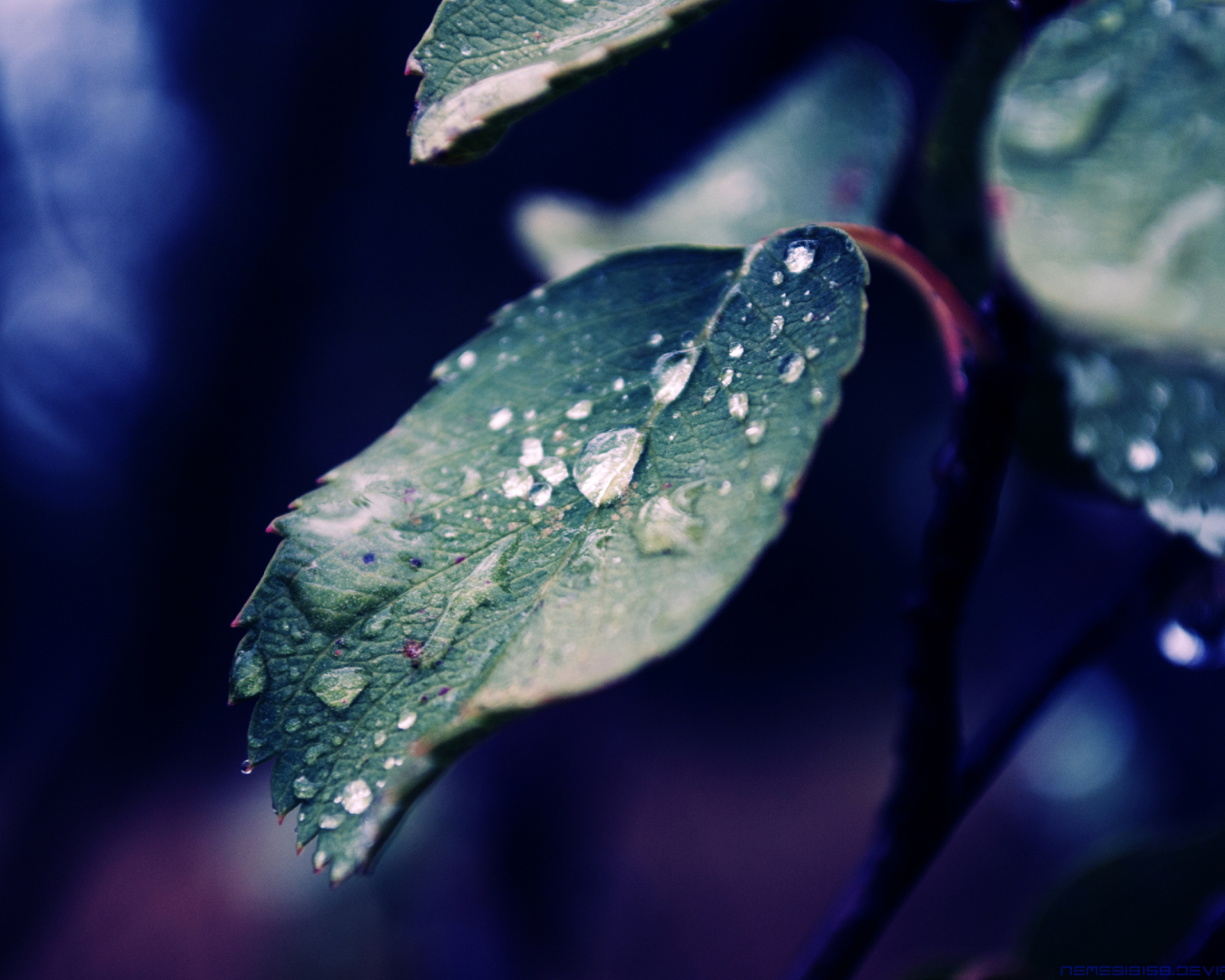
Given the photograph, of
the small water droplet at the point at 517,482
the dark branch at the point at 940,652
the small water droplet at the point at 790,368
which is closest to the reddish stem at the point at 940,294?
the dark branch at the point at 940,652

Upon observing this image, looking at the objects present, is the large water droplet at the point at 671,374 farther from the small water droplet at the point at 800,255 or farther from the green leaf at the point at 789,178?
the green leaf at the point at 789,178

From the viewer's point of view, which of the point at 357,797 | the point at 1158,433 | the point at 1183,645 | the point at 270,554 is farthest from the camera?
the point at 270,554

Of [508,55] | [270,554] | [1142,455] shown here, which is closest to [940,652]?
[1142,455]

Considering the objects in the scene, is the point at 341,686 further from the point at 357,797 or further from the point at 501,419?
the point at 501,419

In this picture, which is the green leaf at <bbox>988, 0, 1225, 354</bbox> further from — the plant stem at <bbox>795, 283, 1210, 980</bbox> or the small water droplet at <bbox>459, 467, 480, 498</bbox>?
the small water droplet at <bbox>459, 467, 480, 498</bbox>

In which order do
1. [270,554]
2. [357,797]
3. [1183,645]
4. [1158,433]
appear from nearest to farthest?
1. [357,797]
2. [1158,433]
3. [1183,645]
4. [270,554]

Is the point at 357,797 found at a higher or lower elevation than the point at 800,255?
lower

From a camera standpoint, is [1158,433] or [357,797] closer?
[357,797]

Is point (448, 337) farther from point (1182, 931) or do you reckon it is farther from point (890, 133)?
point (1182, 931)

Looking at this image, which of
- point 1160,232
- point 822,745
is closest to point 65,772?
point 1160,232
